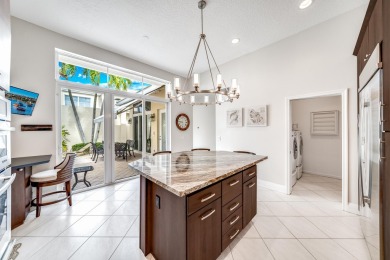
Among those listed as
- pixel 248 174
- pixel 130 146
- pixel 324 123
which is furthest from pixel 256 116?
pixel 130 146

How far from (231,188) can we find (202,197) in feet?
1.61

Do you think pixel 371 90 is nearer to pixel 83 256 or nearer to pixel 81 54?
pixel 83 256

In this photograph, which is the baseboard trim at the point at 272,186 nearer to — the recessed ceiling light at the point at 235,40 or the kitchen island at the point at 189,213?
the kitchen island at the point at 189,213

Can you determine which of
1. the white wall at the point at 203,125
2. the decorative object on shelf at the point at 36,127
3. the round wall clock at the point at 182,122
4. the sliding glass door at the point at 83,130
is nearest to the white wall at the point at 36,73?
the decorative object on shelf at the point at 36,127

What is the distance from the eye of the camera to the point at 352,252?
5.41ft

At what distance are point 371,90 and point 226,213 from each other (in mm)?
1903

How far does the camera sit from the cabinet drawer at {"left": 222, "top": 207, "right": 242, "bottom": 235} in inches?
60.1

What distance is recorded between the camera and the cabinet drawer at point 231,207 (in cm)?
152

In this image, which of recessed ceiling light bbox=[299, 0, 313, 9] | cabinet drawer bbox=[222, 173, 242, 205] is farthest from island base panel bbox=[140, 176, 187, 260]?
recessed ceiling light bbox=[299, 0, 313, 9]

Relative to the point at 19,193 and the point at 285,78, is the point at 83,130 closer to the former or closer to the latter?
the point at 19,193

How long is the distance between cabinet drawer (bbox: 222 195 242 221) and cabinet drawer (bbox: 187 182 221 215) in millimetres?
224

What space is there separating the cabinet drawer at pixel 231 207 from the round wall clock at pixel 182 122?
377 centimetres

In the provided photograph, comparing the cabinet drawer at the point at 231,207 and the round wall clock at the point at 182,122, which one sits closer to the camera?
the cabinet drawer at the point at 231,207

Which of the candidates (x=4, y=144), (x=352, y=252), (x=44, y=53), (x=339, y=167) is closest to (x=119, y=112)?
(x=44, y=53)
